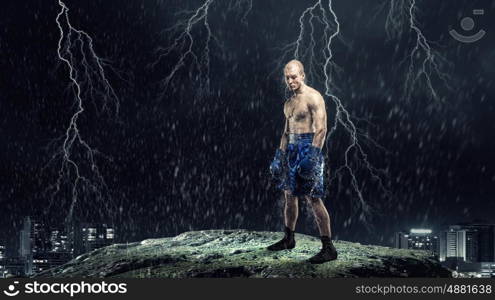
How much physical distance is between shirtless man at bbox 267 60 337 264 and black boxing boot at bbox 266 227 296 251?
0.34 m

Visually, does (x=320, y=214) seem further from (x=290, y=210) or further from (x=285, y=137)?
(x=285, y=137)

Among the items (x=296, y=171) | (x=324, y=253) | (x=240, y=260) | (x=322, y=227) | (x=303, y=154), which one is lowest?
(x=240, y=260)

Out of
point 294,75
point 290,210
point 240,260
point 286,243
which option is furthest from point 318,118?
point 240,260

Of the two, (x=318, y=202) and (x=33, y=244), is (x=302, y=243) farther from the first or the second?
(x=33, y=244)

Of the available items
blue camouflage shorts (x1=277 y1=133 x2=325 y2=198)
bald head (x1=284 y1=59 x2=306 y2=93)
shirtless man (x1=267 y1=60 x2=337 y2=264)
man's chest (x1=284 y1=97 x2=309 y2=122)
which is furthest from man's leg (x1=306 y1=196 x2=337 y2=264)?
bald head (x1=284 y1=59 x2=306 y2=93)

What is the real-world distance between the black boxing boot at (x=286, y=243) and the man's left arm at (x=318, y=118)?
54.1 inches

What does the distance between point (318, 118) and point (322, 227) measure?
132 centimetres

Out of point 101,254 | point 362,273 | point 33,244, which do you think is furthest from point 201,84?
point 33,244

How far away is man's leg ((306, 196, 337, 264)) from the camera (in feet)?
26.9

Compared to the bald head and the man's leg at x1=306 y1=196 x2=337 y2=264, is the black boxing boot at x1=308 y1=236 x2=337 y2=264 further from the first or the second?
the bald head

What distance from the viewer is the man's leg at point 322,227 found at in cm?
820

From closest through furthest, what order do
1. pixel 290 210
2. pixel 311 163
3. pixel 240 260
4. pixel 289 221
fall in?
pixel 311 163 < pixel 290 210 < pixel 289 221 < pixel 240 260

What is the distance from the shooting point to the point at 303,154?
27.0ft

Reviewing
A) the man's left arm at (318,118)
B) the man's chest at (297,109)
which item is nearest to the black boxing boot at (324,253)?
the man's left arm at (318,118)
